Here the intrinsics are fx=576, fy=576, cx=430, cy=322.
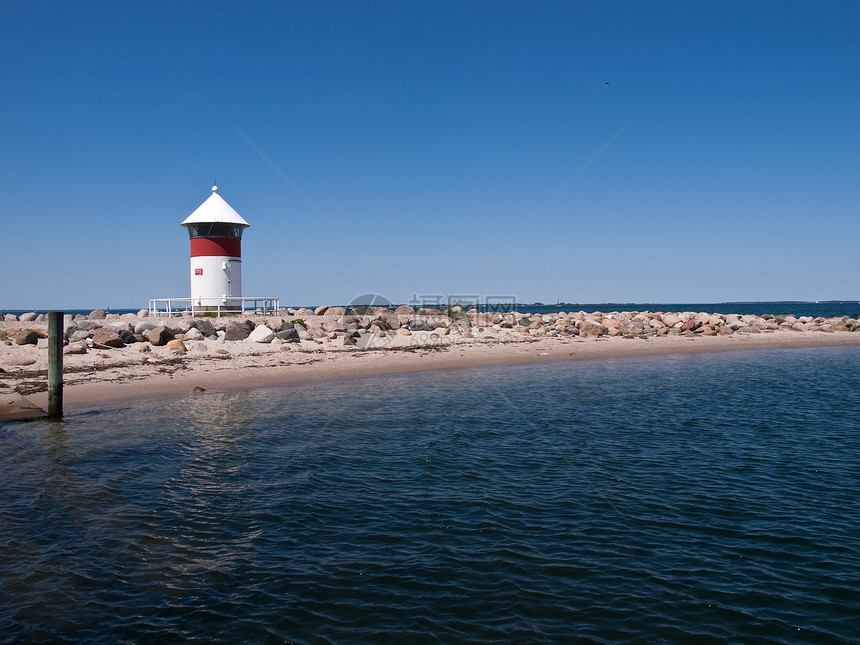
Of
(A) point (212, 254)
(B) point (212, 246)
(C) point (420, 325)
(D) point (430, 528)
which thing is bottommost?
(D) point (430, 528)

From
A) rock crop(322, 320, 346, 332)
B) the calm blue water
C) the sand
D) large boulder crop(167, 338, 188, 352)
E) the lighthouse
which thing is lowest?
the calm blue water

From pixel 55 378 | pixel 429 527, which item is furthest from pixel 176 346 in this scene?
pixel 429 527

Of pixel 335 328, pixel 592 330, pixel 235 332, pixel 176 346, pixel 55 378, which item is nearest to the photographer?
pixel 55 378

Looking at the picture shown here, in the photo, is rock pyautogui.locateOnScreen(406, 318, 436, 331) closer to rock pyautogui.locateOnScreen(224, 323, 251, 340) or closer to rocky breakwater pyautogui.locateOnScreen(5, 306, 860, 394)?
rocky breakwater pyautogui.locateOnScreen(5, 306, 860, 394)

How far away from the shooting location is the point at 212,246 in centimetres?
3316

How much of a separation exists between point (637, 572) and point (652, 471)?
152 inches

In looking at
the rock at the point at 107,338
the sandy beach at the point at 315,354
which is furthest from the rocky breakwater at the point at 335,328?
the sandy beach at the point at 315,354

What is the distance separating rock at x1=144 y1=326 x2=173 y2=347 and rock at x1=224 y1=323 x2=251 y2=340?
9.29 ft

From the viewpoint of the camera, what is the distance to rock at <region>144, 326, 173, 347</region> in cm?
2338

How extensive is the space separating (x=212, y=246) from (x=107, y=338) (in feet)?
39.5

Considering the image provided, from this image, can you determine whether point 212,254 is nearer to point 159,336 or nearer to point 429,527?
point 159,336

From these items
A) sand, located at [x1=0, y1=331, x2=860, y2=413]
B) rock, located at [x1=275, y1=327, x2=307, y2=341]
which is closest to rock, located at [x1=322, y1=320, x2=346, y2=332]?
sand, located at [x1=0, y1=331, x2=860, y2=413]

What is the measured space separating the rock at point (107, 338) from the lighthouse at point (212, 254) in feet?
33.7

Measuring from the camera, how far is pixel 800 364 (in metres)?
25.9
